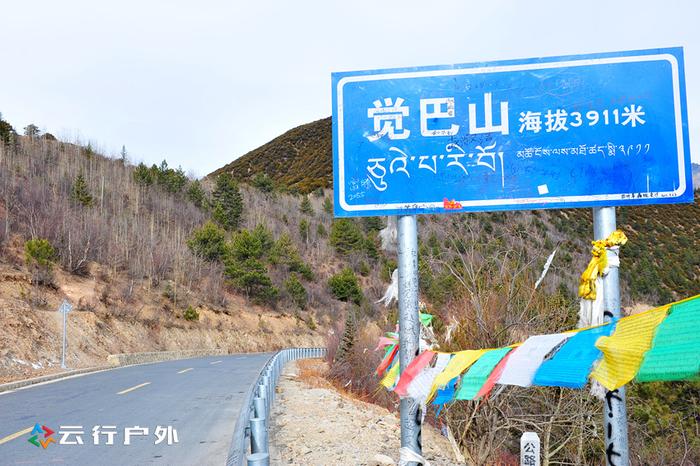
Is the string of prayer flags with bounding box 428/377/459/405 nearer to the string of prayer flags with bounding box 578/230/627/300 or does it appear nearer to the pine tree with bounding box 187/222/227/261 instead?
the string of prayer flags with bounding box 578/230/627/300

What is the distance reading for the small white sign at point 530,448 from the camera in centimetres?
470

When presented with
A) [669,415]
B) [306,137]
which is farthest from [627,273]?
[306,137]

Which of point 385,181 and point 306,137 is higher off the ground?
point 306,137

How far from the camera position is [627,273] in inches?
2338

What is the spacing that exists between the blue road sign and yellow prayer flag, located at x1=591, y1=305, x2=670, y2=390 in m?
0.93

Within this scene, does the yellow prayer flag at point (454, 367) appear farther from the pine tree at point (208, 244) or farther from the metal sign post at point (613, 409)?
the pine tree at point (208, 244)

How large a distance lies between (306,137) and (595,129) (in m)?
153

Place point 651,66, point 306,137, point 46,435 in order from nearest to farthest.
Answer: point 651,66, point 46,435, point 306,137

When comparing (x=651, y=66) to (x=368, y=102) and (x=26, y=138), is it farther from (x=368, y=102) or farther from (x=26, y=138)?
(x=26, y=138)

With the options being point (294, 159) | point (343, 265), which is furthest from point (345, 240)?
point (294, 159)

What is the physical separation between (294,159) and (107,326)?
113541mm

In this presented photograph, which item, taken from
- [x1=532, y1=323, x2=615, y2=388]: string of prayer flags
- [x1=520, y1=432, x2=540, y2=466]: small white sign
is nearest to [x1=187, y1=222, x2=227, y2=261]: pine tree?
[x1=520, y1=432, x2=540, y2=466]: small white sign

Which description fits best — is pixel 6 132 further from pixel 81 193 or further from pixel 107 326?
pixel 107 326

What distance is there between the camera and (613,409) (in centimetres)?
324
